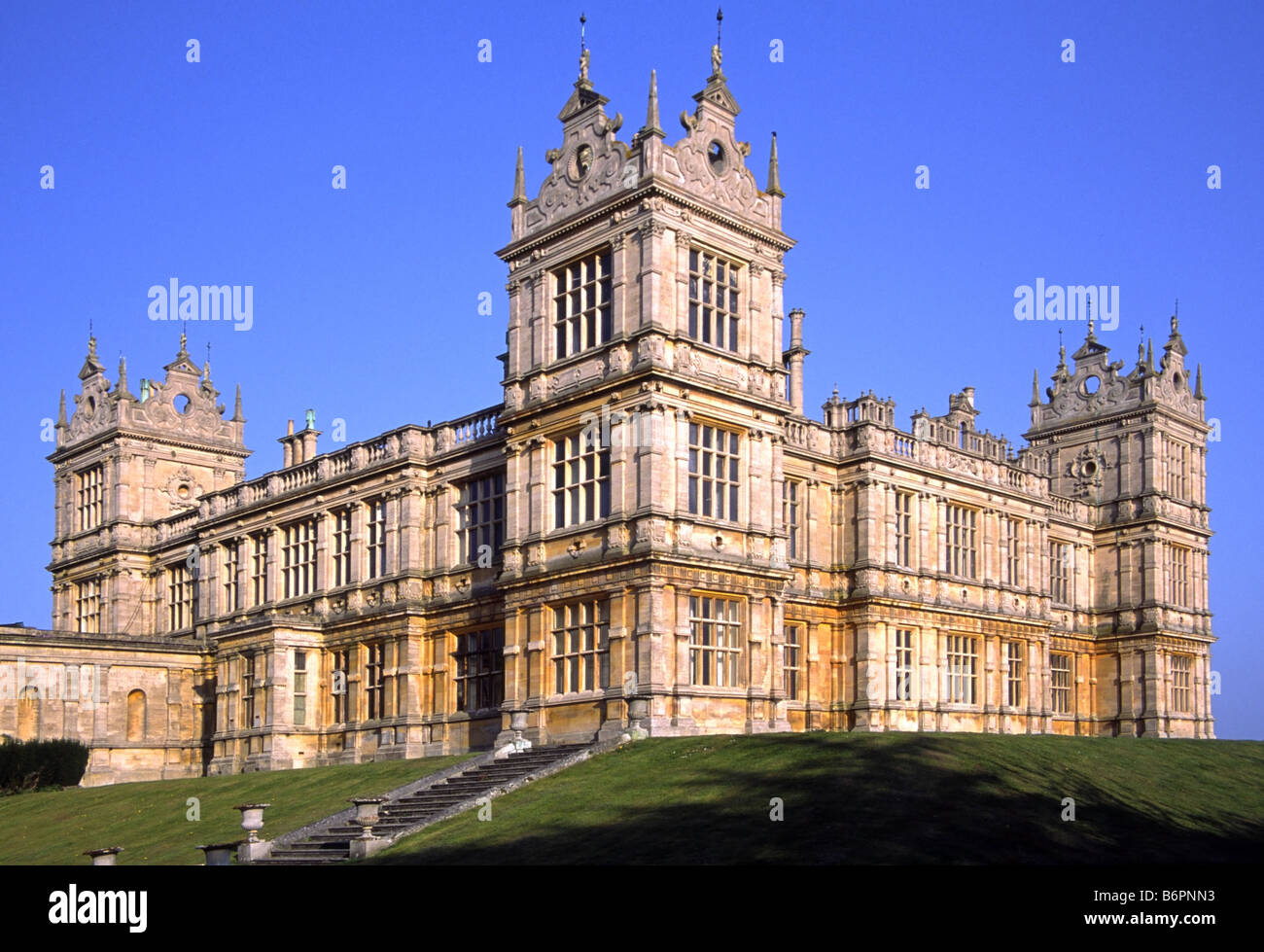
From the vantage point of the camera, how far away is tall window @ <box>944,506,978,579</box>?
47.9 m

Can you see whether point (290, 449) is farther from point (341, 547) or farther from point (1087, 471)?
point (1087, 471)

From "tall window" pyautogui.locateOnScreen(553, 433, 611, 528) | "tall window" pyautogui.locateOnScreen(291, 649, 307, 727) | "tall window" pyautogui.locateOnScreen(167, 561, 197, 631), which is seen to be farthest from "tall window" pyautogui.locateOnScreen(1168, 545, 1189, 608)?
"tall window" pyautogui.locateOnScreen(167, 561, 197, 631)

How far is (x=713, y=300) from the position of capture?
35.1 metres

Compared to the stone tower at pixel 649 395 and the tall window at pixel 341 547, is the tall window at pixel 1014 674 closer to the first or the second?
the stone tower at pixel 649 395

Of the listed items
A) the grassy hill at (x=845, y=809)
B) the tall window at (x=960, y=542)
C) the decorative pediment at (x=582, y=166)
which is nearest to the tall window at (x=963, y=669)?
the tall window at (x=960, y=542)

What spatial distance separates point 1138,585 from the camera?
55.8 m

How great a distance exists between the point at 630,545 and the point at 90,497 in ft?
114

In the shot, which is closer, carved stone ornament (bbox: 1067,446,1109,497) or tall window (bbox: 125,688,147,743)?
tall window (bbox: 125,688,147,743)

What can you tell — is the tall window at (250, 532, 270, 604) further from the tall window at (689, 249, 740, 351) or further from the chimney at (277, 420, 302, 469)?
the tall window at (689, 249, 740, 351)

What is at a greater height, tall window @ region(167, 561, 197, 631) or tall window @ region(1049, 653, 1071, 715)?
tall window @ region(167, 561, 197, 631)

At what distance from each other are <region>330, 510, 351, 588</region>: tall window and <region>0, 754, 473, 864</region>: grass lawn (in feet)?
23.6

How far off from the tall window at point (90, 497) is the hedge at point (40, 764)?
604 inches

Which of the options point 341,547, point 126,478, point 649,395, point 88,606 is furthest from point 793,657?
point 88,606
